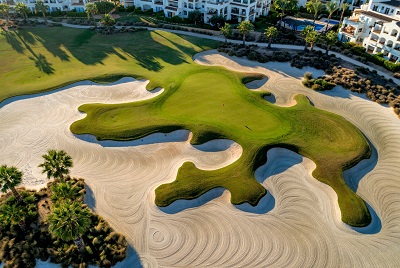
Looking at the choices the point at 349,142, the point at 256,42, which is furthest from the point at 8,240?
the point at 256,42

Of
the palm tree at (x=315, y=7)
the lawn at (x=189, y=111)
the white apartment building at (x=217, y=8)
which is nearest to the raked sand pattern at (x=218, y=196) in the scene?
the lawn at (x=189, y=111)

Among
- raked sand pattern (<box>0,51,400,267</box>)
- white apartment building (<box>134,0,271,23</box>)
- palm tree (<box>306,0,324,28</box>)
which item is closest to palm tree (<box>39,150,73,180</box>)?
raked sand pattern (<box>0,51,400,267</box>)

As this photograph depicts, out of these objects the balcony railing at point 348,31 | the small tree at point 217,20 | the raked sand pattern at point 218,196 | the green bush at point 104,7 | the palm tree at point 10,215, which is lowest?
the raked sand pattern at point 218,196

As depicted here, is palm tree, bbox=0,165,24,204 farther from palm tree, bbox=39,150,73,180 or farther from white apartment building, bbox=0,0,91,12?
white apartment building, bbox=0,0,91,12

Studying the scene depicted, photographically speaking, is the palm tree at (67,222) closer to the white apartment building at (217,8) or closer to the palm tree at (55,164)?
the palm tree at (55,164)

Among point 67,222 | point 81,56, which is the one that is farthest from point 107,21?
point 67,222

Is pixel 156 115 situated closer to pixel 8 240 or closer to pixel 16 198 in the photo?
pixel 16 198
